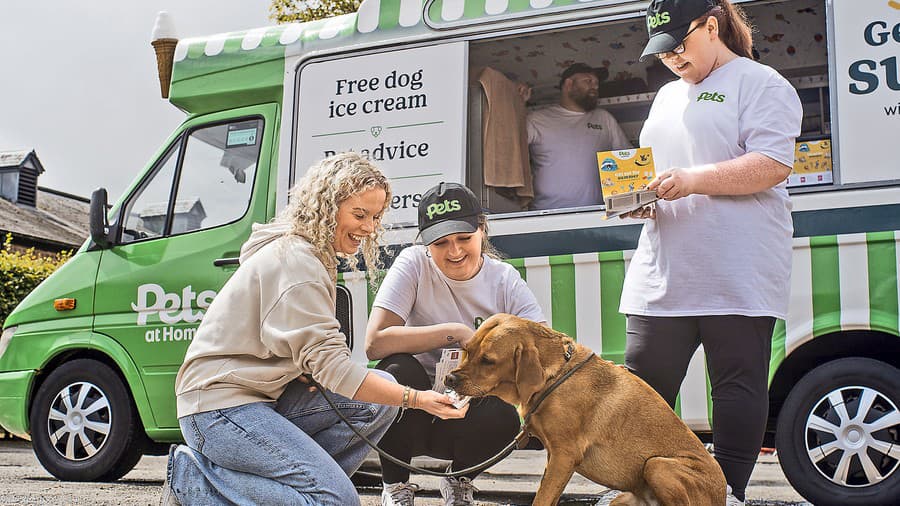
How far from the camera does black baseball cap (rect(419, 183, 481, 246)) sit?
374cm

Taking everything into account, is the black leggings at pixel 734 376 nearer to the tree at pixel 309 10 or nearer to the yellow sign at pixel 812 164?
the yellow sign at pixel 812 164

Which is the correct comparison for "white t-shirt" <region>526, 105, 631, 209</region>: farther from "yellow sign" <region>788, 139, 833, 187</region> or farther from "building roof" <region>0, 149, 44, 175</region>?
"building roof" <region>0, 149, 44, 175</region>

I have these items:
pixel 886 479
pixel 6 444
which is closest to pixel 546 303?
pixel 886 479

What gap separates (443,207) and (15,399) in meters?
3.67

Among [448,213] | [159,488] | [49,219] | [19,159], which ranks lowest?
[159,488]

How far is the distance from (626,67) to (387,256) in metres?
2.19

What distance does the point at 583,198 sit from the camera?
5.32 meters

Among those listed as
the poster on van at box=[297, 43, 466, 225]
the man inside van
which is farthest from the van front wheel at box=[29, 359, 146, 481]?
the man inside van

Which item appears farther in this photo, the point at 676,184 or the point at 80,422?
the point at 80,422

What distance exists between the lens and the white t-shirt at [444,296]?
3.96 m

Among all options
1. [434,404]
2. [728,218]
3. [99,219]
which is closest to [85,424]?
[99,219]

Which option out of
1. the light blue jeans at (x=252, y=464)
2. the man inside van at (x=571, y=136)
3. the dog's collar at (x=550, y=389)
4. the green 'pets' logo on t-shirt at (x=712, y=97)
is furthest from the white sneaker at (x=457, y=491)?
the man inside van at (x=571, y=136)

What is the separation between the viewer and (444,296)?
158 inches

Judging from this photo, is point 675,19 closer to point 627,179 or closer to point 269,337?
point 627,179
